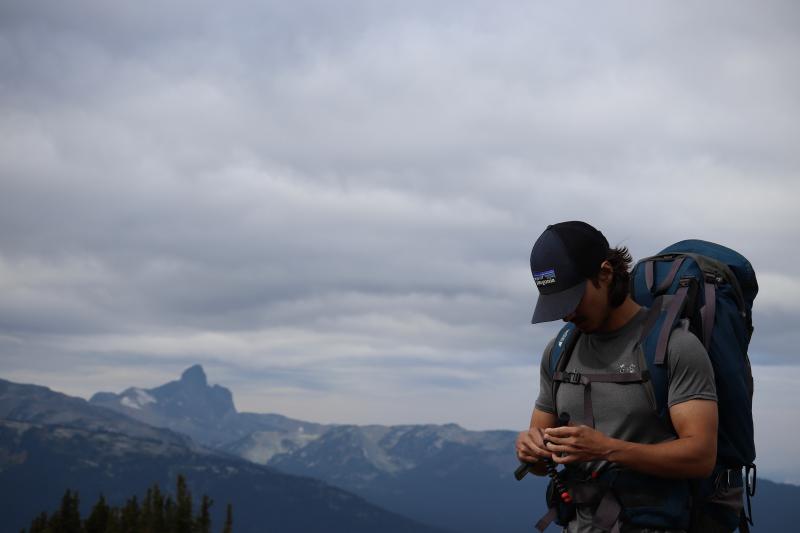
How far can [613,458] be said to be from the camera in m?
5.78

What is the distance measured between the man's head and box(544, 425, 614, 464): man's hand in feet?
2.69

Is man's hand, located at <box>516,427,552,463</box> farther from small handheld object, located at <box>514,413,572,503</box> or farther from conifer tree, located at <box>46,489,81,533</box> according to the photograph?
conifer tree, located at <box>46,489,81,533</box>

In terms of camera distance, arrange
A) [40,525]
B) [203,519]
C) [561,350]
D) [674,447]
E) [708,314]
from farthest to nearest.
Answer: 1. [40,525]
2. [203,519]
3. [561,350]
4. [708,314]
5. [674,447]

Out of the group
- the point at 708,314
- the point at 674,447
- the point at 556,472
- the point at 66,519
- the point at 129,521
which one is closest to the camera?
the point at 674,447

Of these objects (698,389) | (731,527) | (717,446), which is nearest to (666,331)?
(698,389)

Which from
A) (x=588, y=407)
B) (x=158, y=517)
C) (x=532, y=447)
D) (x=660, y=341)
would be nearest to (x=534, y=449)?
(x=532, y=447)

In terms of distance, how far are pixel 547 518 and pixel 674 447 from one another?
1.41m

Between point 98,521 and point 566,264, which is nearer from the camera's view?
point 566,264

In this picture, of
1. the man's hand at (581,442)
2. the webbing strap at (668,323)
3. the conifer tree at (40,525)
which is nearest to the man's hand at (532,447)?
the man's hand at (581,442)

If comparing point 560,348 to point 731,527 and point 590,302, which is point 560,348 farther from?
point 731,527

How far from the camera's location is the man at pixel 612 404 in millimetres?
5699

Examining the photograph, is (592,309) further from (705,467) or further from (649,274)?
(705,467)

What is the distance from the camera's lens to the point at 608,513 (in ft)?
19.6

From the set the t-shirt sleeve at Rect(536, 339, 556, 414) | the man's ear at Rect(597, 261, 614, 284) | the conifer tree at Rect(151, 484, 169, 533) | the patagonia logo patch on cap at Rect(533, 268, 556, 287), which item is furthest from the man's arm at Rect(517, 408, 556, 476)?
the conifer tree at Rect(151, 484, 169, 533)
